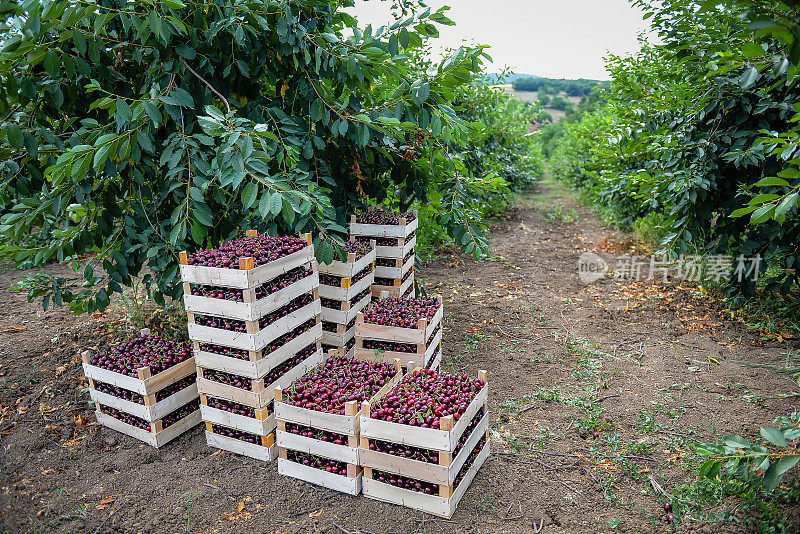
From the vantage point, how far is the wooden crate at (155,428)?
346 cm

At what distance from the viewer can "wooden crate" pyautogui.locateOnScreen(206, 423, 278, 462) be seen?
3326 mm

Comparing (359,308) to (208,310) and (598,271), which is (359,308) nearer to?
(208,310)

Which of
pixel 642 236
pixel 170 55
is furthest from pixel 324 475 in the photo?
pixel 642 236

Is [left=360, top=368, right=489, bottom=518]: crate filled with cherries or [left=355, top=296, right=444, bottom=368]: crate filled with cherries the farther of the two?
[left=355, top=296, right=444, bottom=368]: crate filled with cherries

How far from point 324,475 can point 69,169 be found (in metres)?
2.44

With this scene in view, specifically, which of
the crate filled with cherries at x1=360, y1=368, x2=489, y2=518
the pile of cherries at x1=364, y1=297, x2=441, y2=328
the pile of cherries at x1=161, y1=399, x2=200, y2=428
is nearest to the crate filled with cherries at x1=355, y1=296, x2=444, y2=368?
the pile of cherries at x1=364, y1=297, x2=441, y2=328

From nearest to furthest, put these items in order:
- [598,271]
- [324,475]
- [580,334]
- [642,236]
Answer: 1. [324,475]
2. [580,334]
3. [598,271]
4. [642,236]

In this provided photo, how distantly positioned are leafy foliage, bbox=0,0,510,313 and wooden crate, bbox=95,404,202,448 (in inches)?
36.2

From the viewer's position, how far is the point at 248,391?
325cm

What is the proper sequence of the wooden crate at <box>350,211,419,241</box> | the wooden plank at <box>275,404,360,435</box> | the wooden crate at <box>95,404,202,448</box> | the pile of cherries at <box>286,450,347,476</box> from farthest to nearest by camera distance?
the wooden crate at <box>350,211,419,241</box>, the wooden crate at <box>95,404,202,448</box>, the pile of cherries at <box>286,450,347,476</box>, the wooden plank at <box>275,404,360,435</box>

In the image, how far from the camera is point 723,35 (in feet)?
15.9

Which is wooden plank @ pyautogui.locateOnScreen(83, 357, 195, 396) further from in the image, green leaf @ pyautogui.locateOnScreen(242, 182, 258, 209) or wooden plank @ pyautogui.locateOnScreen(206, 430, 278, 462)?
green leaf @ pyautogui.locateOnScreen(242, 182, 258, 209)

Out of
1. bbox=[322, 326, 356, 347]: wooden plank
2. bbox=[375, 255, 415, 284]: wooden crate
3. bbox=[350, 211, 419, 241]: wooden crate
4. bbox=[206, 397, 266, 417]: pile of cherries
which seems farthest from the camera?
bbox=[375, 255, 415, 284]: wooden crate

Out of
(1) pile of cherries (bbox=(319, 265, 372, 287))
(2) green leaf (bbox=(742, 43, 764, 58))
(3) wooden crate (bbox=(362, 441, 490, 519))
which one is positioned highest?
(2) green leaf (bbox=(742, 43, 764, 58))
